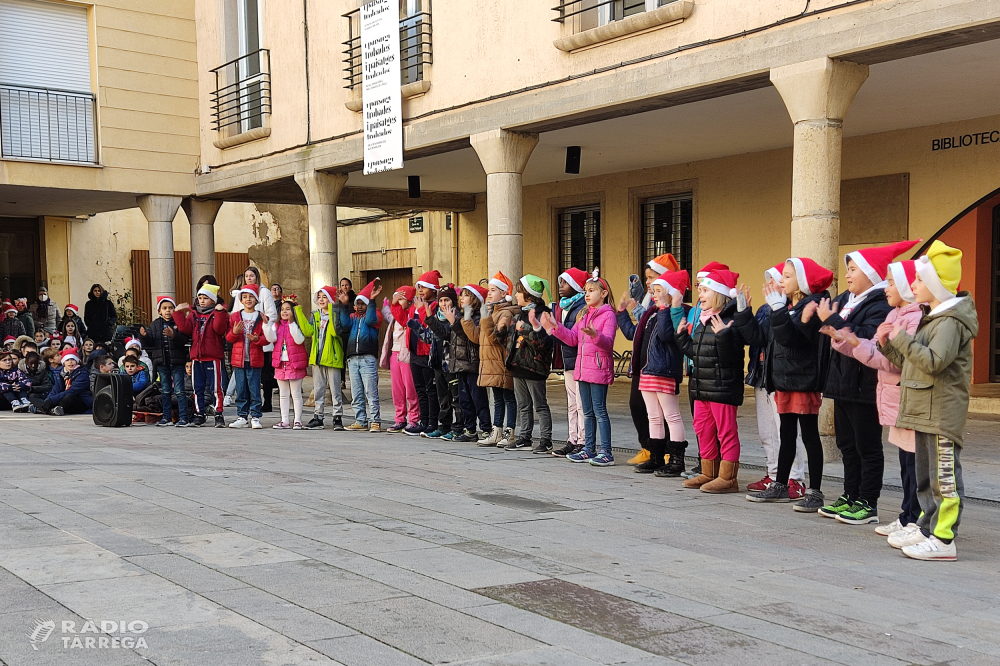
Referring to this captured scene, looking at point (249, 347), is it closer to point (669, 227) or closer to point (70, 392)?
point (70, 392)

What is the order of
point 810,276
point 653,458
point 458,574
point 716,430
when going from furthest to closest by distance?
point 653,458
point 716,430
point 810,276
point 458,574

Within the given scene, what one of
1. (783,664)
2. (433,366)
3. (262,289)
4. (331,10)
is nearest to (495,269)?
(433,366)

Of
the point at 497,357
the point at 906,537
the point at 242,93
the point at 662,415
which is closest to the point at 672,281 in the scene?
the point at 662,415

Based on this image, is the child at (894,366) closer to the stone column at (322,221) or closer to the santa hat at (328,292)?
the santa hat at (328,292)

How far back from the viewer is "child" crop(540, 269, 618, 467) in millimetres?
A: 9391

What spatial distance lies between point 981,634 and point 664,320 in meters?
4.45

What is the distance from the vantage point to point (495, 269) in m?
12.8

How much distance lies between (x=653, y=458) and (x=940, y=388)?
347cm

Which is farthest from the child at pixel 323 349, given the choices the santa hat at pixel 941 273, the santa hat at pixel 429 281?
the santa hat at pixel 941 273

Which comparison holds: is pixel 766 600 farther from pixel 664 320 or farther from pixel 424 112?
pixel 424 112

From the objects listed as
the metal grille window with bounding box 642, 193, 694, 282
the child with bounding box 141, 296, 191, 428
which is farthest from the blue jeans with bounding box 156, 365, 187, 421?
the metal grille window with bounding box 642, 193, 694, 282

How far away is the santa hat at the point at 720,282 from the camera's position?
25.8 feet

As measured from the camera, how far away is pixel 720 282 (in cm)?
786

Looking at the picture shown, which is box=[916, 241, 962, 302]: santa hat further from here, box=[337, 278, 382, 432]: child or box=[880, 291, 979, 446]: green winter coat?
box=[337, 278, 382, 432]: child
